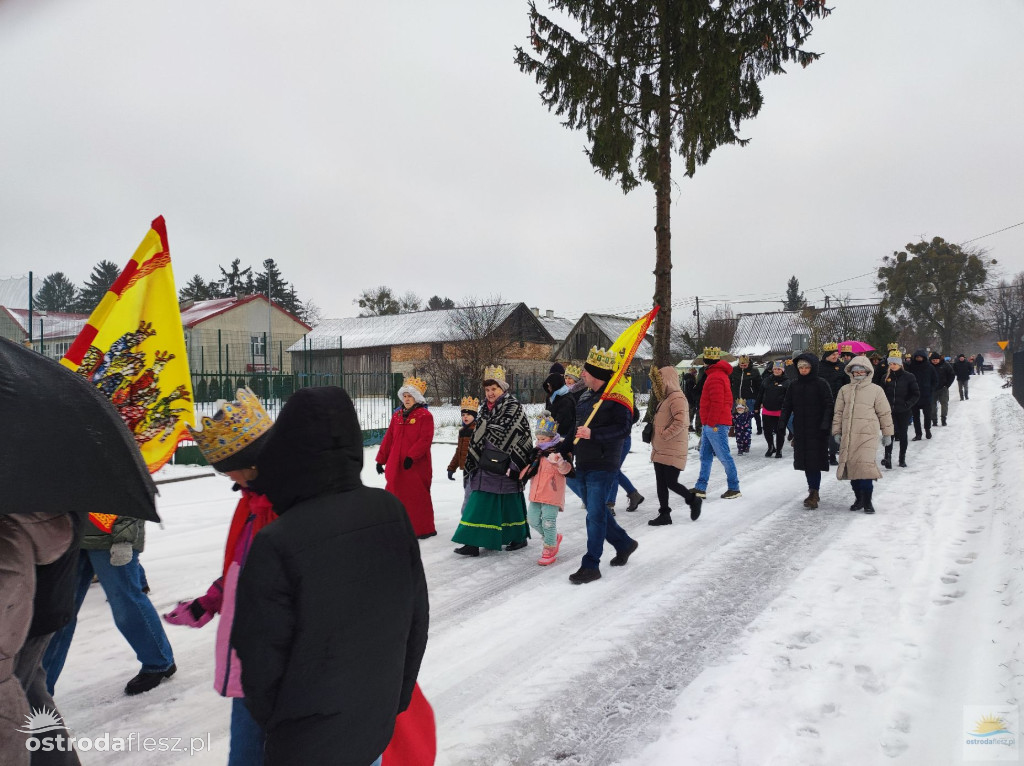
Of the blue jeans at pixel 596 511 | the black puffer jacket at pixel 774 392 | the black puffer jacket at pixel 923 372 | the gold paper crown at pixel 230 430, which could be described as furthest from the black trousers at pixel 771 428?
the gold paper crown at pixel 230 430

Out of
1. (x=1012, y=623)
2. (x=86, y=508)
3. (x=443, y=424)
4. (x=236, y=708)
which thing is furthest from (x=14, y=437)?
(x=443, y=424)

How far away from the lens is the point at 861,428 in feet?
25.2

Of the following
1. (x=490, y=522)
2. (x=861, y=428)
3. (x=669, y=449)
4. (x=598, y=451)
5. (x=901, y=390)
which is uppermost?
(x=901, y=390)

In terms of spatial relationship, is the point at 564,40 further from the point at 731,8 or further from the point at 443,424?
the point at 443,424

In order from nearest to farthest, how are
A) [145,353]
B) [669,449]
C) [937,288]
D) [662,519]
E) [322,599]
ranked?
1. [322,599]
2. [145,353]
3. [662,519]
4. [669,449]
5. [937,288]

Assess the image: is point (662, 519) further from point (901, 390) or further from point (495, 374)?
point (901, 390)

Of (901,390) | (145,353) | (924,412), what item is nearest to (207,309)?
(924,412)

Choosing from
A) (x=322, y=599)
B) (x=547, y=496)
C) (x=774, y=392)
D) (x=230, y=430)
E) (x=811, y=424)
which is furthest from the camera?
(x=774, y=392)

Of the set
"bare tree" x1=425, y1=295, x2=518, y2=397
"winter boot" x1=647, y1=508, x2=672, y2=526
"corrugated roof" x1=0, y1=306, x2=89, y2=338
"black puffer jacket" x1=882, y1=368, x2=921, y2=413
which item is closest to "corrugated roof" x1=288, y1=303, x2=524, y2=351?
"bare tree" x1=425, y1=295, x2=518, y2=397

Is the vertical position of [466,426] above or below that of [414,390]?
below

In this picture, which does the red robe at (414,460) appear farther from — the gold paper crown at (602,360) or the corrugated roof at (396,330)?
the corrugated roof at (396,330)

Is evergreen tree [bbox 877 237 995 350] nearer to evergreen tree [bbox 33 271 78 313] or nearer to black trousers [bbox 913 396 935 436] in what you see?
black trousers [bbox 913 396 935 436]

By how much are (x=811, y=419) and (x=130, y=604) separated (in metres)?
7.37

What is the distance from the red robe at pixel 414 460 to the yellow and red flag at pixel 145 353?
11.3 ft
